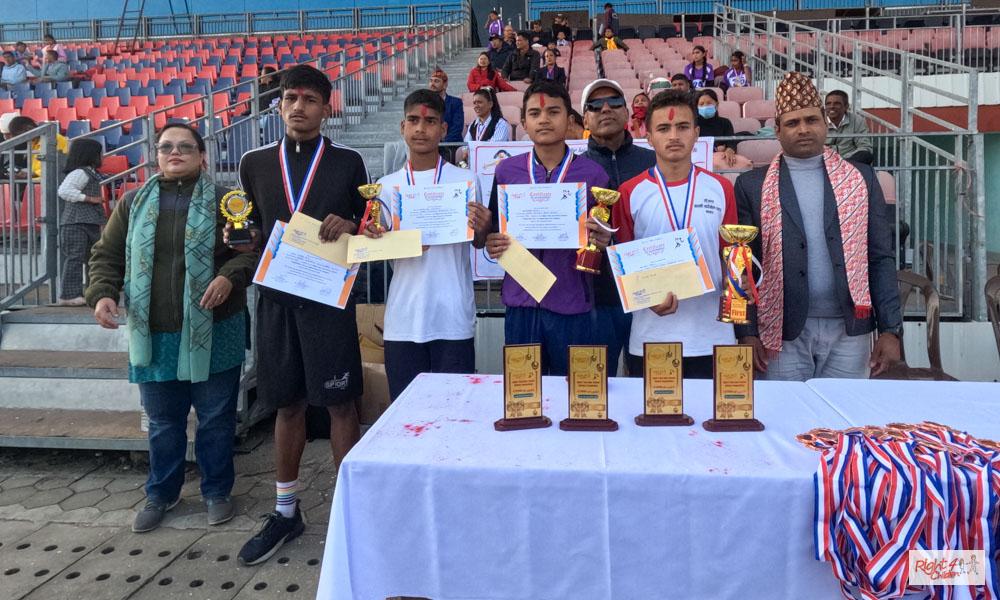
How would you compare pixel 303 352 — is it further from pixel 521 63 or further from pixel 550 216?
pixel 521 63

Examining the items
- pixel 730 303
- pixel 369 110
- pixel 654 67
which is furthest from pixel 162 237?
pixel 654 67

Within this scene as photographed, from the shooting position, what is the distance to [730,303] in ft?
7.73

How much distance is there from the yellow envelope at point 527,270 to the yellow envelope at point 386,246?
346 millimetres

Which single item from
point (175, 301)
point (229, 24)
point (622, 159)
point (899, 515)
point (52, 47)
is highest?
point (229, 24)

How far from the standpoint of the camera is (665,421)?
198cm

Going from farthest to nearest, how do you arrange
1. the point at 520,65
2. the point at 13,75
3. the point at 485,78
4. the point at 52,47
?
the point at 52,47, the point at 13,75, the point at 520,65, the point at 485,78

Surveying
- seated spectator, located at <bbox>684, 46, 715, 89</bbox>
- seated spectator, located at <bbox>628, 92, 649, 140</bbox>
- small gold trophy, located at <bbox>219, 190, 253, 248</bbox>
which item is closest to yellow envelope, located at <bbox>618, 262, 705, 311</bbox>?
small gold trophy, located at <bbox>219, 190, 253, 248</bbox>

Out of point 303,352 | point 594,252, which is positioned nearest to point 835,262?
point 594,252

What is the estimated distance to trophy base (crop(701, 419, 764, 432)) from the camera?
76.0 inches

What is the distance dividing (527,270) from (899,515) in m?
1.38

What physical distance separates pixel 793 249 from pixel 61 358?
14.8 feet

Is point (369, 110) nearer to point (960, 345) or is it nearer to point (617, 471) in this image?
point (960, 345)

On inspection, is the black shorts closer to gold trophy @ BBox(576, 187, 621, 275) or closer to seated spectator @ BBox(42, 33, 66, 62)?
gold trophy @ BBox(576, 187, 621, 275)

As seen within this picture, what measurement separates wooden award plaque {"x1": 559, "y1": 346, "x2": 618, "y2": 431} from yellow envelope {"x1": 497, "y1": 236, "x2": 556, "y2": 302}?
1.89ft
